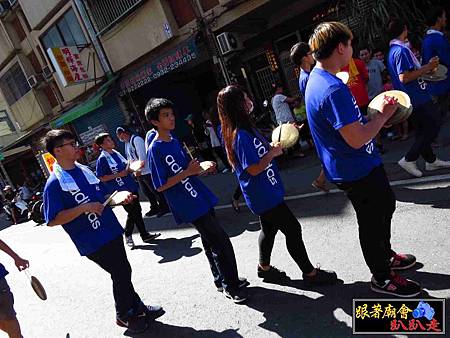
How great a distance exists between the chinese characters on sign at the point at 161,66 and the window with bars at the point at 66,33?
Answer: 2934 mm

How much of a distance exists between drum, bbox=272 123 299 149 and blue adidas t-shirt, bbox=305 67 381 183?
1.41 ft

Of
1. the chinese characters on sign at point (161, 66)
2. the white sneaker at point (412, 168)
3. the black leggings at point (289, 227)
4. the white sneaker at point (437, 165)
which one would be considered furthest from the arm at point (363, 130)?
the chinese characters on sign at point (161, 66)

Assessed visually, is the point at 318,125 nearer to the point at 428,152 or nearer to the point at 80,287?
the point at 428,152

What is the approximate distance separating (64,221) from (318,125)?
2.04 meters

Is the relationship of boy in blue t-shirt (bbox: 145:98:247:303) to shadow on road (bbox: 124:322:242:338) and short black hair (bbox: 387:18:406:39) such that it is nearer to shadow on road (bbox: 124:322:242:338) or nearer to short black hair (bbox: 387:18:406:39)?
shadow on road (bbox: 124:322:242:338)

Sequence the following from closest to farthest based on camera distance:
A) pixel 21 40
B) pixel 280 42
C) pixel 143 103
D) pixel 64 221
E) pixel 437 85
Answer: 1. pixel 64 221
2. pixel 437 85
3. pixel 280 42
4. pixel 143 103
5. pixel 21 40

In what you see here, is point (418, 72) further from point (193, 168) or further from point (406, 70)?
point (193, 168)

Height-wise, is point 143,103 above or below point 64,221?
above

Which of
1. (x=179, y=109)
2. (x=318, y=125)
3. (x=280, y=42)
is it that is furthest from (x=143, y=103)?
(x=318, y=125)

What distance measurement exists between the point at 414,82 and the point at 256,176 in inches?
101

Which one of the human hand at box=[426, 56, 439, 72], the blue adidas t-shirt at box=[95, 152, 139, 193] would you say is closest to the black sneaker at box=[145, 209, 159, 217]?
the blue adidas t-shirt at box=[95, 152, 139, 193]

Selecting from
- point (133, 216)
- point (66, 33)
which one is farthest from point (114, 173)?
point (66, 33)

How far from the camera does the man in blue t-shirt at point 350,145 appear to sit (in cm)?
223

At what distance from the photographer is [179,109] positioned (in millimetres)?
14383
